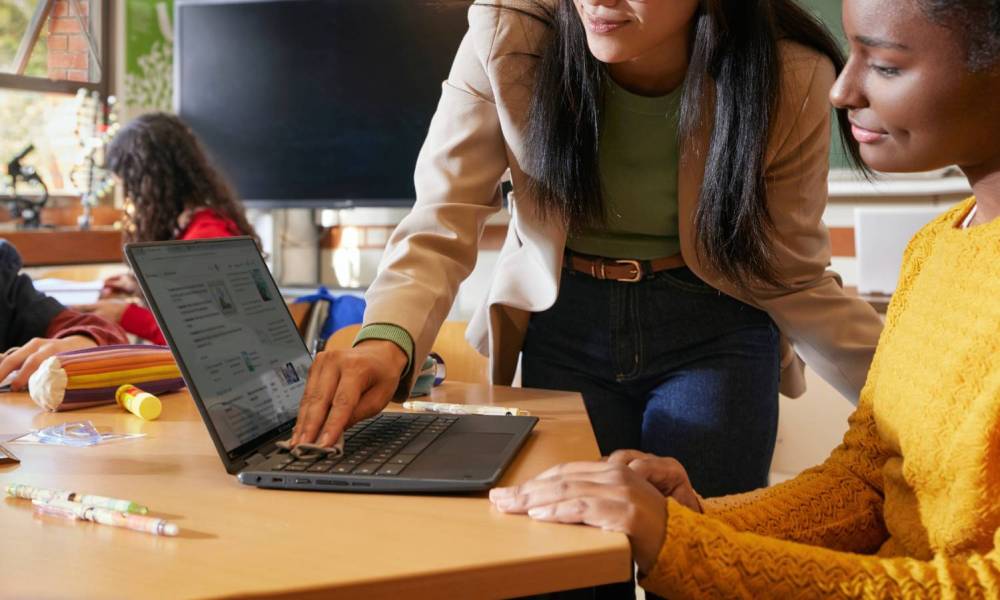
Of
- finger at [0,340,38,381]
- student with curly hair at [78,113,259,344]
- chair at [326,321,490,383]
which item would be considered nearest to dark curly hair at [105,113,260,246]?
student with curly hair at [78,113,259,344]

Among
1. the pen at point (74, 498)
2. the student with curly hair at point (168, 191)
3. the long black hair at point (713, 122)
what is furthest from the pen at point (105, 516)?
the student with curly hair at point (168, 191)

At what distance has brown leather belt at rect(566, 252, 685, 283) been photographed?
1424 mm

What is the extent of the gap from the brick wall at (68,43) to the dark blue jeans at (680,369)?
3.64 metres

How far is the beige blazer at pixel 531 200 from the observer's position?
138 cm

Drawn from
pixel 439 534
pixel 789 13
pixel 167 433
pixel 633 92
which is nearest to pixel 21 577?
pixel 439 534

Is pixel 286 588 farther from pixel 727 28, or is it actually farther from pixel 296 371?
pixel 727 28

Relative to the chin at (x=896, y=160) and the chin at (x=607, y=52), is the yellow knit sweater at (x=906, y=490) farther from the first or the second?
the chin at (x=607, y=52)

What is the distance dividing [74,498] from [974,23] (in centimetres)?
79

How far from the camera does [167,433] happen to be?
1.14 m

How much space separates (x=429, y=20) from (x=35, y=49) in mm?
1713

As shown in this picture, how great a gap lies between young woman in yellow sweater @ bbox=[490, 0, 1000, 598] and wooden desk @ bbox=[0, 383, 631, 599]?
6 cm

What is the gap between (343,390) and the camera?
1.04m

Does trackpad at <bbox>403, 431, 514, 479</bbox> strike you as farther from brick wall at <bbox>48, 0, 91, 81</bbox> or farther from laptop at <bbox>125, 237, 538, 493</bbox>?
brick wall at <bbox>48, 0, 91, 81</bbox>

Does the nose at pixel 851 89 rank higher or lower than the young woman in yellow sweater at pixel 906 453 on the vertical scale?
higher
